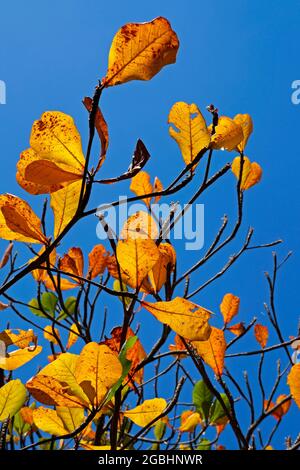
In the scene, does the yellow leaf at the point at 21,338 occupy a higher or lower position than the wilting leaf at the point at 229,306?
lower

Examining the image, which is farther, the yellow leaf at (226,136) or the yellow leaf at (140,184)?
the yellow leaf at (140,184)

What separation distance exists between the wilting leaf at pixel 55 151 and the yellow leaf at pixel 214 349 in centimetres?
39

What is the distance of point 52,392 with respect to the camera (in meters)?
0.62

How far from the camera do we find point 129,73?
1.55 feet

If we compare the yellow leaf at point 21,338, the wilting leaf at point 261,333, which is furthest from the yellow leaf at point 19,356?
the wilting leaf at point 261,333

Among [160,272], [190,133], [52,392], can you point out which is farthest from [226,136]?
[52,392]

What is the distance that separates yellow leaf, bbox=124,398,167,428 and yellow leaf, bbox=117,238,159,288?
0.27 meters

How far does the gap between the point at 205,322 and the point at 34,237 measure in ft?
0.80

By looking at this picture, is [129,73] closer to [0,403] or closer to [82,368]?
[82,368]

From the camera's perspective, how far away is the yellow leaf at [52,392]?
61 cm

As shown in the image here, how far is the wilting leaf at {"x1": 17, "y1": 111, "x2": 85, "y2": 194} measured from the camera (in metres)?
0.53

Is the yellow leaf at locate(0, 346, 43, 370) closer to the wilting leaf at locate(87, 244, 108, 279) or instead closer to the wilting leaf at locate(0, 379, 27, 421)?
the wilting leaf at locate(0, 379, 27, 421)

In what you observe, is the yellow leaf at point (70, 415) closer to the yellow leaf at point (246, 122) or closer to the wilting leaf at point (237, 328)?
the yellow leaf at point (246, 122)

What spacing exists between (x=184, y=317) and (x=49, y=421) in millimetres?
313
